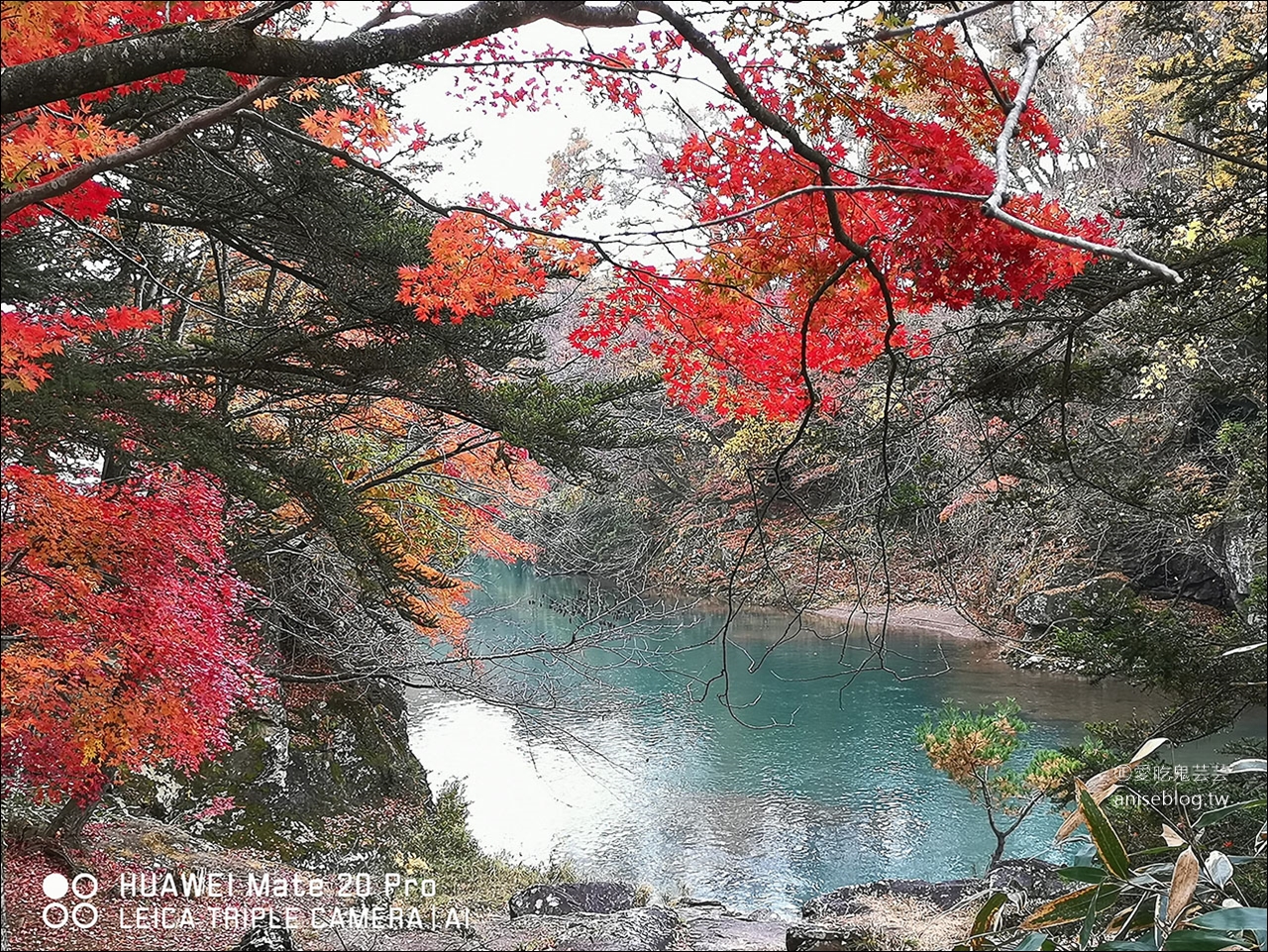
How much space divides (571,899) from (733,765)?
3.56 m

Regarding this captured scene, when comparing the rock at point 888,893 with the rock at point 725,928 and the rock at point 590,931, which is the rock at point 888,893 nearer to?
the rock at point 725,928

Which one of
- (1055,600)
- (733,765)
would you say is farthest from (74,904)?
(1055,600)

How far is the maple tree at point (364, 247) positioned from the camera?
2.46 m

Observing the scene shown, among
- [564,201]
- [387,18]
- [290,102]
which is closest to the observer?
[387,18]

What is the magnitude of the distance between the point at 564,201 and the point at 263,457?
2.15 metres

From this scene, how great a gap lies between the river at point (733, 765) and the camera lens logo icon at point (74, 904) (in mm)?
3043

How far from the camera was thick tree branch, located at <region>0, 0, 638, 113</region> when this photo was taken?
1.85m

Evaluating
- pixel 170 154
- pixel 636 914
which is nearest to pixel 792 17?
pixel 170 154

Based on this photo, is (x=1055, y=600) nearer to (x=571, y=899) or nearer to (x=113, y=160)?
(x=571, y=899)

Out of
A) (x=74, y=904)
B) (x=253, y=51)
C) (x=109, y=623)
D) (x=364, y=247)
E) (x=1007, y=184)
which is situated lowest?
(x=74, y=904)

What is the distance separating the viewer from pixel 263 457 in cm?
434

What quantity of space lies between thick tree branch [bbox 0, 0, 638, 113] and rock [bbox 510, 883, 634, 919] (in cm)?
606

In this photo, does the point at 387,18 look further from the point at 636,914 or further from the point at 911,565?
the point at 911,565

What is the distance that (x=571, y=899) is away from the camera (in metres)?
6.61
